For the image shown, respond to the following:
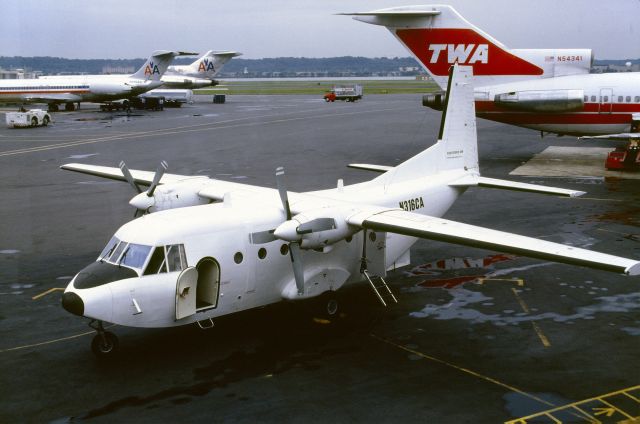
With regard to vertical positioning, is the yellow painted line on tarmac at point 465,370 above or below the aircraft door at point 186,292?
below

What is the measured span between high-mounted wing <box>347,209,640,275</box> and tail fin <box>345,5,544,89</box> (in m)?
29.0

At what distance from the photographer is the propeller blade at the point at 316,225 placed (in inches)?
580

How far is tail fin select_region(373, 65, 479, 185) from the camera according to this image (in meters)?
21.4

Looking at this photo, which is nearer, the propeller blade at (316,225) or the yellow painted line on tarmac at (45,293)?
the propeller blade at (316,225)

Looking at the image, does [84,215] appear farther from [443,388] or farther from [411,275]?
[443,388]

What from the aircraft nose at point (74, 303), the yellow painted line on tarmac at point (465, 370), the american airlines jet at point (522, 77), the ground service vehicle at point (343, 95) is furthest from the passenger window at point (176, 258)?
the ground service vehicle at point (343, 95)

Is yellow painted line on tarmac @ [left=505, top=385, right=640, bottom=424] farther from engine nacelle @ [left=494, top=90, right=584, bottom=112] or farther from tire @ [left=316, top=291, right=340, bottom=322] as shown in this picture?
engine nacelle @ [left=494, top=90, right=584, bottom=112]

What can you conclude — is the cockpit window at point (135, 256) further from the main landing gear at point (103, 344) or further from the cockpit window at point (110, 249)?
the main landing gear at point (103, 344)

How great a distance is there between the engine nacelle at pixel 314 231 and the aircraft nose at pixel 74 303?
4465mm

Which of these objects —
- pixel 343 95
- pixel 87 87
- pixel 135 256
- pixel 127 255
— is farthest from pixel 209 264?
pixel 343 95

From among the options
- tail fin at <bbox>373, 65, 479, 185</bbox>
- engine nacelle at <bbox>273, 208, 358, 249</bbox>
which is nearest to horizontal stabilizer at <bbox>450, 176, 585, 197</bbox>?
tail fin at <bbox>373, 65, 479, 185</bbox>

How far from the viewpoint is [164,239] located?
1465cm

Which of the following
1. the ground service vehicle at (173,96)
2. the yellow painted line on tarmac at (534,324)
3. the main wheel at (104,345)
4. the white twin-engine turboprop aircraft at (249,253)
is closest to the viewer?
the white twin-engine turboprop aircraft at (249,253)

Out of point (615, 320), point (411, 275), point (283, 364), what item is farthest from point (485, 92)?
point (283, 364)
